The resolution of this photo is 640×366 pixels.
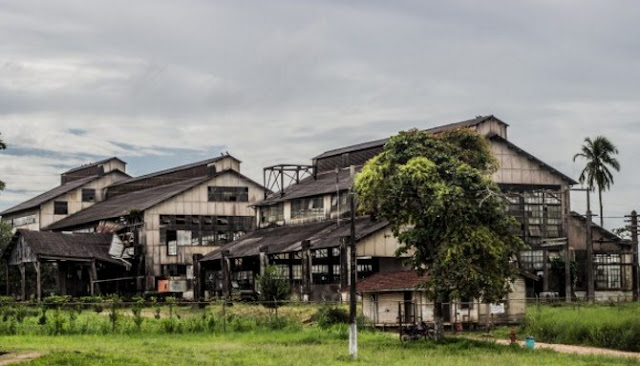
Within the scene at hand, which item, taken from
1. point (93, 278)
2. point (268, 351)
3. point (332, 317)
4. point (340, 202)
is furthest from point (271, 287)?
point (93, 278)

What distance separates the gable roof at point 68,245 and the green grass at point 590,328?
1619 inches

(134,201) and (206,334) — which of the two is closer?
(206,334)

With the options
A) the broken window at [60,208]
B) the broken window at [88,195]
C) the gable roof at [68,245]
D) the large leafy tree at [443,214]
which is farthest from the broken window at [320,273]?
the broken window at [60,208]

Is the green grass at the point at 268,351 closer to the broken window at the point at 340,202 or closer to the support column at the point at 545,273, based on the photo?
the broken window at the point at 340,202

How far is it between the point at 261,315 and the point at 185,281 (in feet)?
→ 86.2

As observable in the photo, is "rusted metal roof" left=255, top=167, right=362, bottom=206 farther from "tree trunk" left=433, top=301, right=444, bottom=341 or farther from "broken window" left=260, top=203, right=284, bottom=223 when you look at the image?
"tree trunk" left=433, top=301, right=444, bottom=341

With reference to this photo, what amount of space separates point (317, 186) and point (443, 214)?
105 feet

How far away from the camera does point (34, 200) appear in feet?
348

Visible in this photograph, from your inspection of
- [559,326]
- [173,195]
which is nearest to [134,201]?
[173,195]

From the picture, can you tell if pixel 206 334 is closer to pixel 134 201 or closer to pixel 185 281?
pixel 185 281

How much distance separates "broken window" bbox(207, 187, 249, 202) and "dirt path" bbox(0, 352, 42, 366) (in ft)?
170

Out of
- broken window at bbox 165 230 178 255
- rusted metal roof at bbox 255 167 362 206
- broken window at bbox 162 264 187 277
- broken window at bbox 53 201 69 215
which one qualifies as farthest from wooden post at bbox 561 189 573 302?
broken window at bbox 53 201 69 215

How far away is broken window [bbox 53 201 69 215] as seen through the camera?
99.1 meters

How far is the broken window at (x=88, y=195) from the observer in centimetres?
10019
